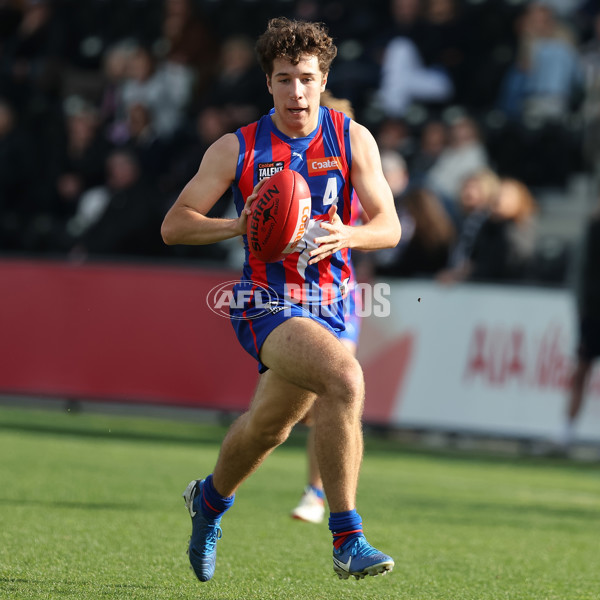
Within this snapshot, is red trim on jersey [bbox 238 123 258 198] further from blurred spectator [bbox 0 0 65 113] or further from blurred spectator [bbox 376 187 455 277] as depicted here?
blurred spectator [bbox 0 0 65 113]

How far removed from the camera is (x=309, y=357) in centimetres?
466

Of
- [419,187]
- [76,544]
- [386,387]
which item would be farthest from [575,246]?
[76,544]

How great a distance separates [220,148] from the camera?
201 inches

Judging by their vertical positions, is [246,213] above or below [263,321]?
above

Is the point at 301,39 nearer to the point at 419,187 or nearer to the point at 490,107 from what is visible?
the point at 419,187

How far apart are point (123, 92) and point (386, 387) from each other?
20.6ft

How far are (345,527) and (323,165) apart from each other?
1563 millimetres

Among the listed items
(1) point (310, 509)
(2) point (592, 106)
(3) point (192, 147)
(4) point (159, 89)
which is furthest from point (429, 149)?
(1) point (310, 509)

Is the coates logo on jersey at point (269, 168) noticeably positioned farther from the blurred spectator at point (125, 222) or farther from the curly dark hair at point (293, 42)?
the blurred spectator at point (125, 222)

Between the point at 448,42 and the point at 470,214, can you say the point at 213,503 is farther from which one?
the point at 448,42

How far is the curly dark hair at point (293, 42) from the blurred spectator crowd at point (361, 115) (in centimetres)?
742

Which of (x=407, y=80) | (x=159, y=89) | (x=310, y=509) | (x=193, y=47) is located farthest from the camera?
(x=193, y=47)

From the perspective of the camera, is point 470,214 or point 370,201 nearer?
point 370,201

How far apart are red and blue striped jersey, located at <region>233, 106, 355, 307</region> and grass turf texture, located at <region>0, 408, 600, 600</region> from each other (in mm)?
1283
